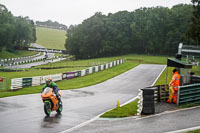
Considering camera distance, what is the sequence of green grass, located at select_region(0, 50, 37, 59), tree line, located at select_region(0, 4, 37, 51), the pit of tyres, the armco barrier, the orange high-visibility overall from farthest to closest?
tree line, located at select_region(0, 4, 37, 51) → green grass, located at select_region(0, 50, 37, 59) → the orange high-visibility overall → the armco barrier → the pit of tyres

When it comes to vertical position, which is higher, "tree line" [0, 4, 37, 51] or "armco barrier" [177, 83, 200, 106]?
"tree line" [0, 4, 37, 51]

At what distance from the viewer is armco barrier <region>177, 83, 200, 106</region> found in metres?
16.7

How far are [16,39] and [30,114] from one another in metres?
112

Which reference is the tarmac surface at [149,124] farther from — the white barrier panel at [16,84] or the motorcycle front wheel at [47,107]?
the white barrier panel at [16,84]

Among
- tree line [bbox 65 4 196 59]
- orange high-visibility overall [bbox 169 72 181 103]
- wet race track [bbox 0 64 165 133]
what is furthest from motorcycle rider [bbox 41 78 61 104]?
tree line [bbox 65 4 196 59]

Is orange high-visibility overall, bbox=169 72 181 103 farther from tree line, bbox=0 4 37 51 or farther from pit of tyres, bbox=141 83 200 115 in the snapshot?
tree line, bbox=0 4 37 51

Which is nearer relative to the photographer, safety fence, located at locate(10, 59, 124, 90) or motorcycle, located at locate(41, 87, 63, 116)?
motorcycle, located at locate(41, 87, 63, 116)

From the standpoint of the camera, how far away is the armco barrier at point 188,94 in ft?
54.9

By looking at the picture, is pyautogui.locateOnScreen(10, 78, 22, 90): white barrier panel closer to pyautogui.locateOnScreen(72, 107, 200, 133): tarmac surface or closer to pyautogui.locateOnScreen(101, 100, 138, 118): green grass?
pyautogui.locateOnScreen(101, 100, 138, 118): green grass

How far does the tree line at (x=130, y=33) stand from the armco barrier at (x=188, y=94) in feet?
241

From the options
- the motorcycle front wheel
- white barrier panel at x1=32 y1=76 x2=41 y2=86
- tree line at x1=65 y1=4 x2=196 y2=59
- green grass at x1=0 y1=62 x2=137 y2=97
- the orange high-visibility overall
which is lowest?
green grass at x1=0 y1=62 x2=137 y2=97

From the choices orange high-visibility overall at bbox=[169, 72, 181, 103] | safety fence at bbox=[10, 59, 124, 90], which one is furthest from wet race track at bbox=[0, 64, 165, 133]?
safety fence at bbox=[10, 59, 124, 90]

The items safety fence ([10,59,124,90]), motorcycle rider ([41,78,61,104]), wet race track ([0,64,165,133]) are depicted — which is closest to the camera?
wet race track ([0,64,165,133])

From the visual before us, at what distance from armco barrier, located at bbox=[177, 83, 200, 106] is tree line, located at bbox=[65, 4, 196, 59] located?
241 feet
